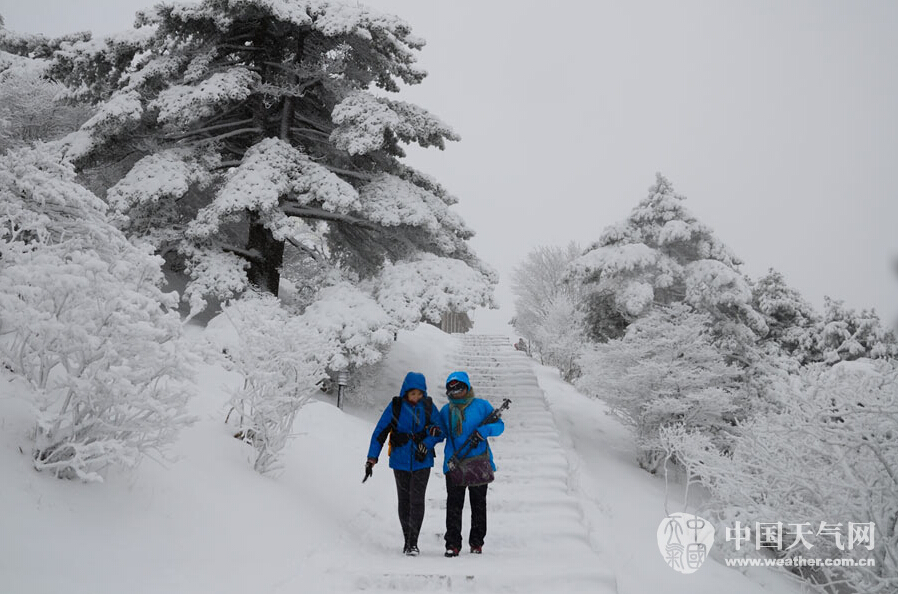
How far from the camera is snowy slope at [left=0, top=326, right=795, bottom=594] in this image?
121 inches

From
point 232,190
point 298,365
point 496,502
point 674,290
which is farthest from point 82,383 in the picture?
point 674,290

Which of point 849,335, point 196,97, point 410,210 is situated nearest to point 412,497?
point 410,210

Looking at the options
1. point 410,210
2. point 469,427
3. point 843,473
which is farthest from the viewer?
point 410,210

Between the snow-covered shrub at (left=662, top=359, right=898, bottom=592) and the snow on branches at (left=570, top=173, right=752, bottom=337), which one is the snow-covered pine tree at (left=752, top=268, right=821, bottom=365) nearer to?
the snow on branches at (left=570, top=173, right=752, bottom=337)

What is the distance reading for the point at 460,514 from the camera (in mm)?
5027

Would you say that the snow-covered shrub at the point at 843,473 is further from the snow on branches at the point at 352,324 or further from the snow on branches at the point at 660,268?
the snow on branches at the point at 660,268

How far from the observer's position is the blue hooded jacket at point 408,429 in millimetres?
4871

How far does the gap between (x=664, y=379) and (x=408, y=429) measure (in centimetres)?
841

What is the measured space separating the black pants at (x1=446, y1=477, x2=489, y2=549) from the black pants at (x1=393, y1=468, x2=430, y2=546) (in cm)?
28

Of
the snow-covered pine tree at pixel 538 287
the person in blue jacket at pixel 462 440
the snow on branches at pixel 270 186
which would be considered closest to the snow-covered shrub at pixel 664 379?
the snow on branches at pixel 270 186

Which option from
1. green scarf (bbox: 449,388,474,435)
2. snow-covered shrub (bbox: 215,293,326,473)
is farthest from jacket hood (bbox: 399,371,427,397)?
snow-covered shrub (bbox: 215,293,326,473)

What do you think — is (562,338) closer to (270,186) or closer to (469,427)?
(270,186)

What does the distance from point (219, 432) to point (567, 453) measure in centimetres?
684

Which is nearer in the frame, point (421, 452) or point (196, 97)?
point (421, 452)
